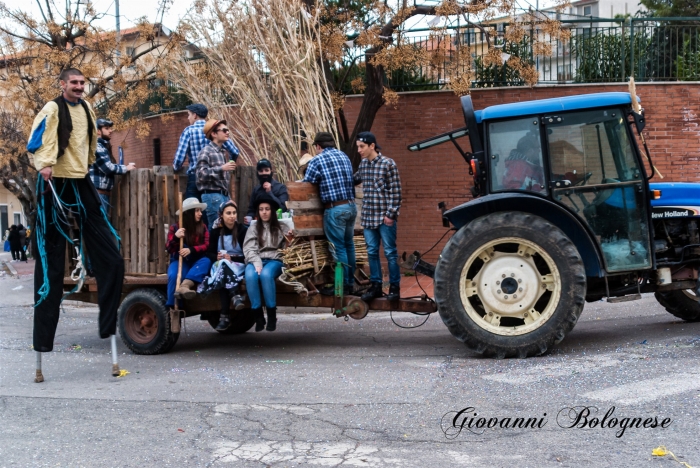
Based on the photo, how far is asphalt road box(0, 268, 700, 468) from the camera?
4793 mm

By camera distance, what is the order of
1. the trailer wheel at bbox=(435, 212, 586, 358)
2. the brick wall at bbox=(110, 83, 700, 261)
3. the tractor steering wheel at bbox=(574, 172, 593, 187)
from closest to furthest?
the trailer wheel at bbox=(435, 212, 586, 358), the tractor steering wheel at bbox=(574, 172, 593, 187), the brick wall at bbox=(110, 83, 700, 261)

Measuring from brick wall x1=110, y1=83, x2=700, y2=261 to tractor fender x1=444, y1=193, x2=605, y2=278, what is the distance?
751 cm

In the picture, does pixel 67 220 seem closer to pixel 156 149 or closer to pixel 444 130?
pixel 444 130

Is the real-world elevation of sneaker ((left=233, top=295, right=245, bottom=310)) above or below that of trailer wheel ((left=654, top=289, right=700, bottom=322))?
above

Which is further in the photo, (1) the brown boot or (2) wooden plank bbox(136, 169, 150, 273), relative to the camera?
(2) wooden plank bbox(136, 169, 150, 273)

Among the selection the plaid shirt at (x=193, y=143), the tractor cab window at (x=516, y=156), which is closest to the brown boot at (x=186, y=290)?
the plaid shirt at (x=193, y=143)

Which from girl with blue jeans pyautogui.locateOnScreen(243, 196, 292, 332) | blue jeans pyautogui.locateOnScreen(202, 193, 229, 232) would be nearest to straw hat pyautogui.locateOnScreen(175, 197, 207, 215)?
blue jeans pyautogui.locateOnScreen(202, 193, 229, 232)

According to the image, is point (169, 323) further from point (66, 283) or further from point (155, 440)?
point (155, 440)

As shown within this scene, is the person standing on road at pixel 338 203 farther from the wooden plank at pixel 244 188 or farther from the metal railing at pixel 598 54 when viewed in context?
the metal railing at pixel 598 54

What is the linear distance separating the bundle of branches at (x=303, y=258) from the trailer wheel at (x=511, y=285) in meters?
1.34

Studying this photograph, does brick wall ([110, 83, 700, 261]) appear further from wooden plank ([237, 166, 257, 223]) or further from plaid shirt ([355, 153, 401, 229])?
plaid shirt ([355, 153, 401, 229])

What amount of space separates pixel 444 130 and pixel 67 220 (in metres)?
9.63

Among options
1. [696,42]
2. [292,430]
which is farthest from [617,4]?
[292,430]

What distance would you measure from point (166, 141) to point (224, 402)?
15254mm
